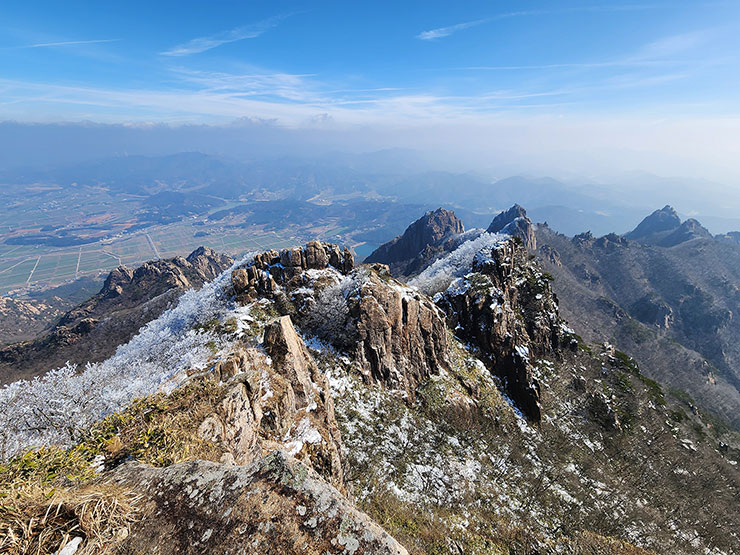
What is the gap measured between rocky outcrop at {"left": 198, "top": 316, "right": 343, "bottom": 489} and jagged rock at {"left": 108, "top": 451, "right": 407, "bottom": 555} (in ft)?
20.6

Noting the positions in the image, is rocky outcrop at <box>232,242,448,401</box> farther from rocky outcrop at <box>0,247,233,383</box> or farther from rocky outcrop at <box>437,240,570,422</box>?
rocky outcrop at <box>0,247,233,383</box>

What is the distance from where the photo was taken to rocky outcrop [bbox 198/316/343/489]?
14.0 m

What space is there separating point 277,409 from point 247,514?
46.0 feet

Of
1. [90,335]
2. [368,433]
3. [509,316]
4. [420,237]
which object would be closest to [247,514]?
[368,433]

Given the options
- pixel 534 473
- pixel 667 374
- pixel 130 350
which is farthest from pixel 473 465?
pixel 667 374

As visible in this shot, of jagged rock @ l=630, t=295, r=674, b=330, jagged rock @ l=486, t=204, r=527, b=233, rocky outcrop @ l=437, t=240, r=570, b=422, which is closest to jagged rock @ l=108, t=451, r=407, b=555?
rocky outcrop @ l=437, t=240, r=570, b=422

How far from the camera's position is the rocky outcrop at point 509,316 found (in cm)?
4559

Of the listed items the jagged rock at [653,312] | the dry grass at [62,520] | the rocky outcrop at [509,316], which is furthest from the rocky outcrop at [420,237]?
the dry grass at [62,520]

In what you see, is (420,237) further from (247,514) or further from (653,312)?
(247,514)

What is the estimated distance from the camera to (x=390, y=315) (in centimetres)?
3803

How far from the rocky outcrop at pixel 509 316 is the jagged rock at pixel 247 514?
150 ft

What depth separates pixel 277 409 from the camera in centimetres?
1880

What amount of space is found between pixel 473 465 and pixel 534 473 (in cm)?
887

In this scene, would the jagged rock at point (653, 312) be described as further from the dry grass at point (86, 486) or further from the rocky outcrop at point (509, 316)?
the dry grass at point (86, 486)
